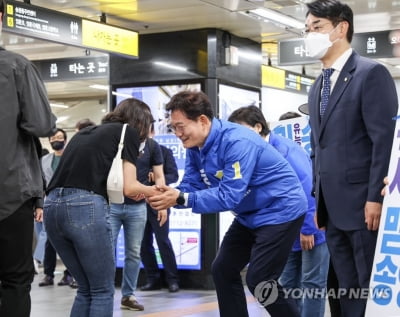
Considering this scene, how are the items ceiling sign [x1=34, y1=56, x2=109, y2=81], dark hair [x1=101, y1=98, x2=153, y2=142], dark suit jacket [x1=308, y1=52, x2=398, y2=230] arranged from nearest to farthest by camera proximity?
dark suit jacket [x1=308, y1=52, x2=398, y2=230]
dark hair [x1=101, y1=98, x2=153, y2=142]
ceiling sign [x1=34, y1=56, x2=109, y2=81]

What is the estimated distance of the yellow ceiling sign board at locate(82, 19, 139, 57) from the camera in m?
8.77

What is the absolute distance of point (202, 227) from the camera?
9719mm

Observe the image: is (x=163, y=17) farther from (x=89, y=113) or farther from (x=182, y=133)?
(x=89, y=113)

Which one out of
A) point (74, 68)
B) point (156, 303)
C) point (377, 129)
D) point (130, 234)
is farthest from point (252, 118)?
point (74, 68)

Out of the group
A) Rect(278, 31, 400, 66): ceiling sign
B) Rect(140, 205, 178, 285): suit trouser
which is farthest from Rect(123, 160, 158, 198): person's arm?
Rect(278, 31, 400, 66): ceiling sign

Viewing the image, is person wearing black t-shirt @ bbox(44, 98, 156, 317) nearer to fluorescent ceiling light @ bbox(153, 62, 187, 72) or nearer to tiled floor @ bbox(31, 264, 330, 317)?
tiled floor @ bbox(31, 264, 330, 317)

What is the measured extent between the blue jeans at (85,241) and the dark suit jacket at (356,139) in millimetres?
1342

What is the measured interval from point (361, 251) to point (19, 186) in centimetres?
171

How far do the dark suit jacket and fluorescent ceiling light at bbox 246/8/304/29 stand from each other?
5.26 metres

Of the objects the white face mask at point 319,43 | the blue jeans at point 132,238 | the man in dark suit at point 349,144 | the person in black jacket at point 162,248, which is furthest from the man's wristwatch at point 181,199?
the person in black jacket at point 162,248

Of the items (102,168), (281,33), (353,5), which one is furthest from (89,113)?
(102,168)

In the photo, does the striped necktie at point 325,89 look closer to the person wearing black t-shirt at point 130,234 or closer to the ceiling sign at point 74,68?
the person wearing black t-shirt at point 130,234

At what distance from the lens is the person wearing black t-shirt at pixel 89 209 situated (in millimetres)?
4508

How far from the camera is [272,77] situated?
12.3 m
